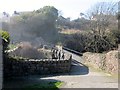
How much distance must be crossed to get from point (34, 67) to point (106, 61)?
457cm

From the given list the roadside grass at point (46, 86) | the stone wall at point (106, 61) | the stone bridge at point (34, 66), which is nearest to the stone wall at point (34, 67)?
the stone bridge at point (34, 66)

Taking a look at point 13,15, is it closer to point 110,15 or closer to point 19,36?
point 19,36

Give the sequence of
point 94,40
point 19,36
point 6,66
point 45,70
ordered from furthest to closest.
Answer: point 19,36 < point 94,40 < point 45,70 < point 6,66

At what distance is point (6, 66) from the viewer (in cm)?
1598

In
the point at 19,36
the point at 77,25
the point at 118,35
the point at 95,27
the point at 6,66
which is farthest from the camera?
the point at 77,25

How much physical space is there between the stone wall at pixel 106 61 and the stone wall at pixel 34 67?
2.37 metres

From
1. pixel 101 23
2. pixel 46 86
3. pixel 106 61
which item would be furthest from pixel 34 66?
pixel 101 23

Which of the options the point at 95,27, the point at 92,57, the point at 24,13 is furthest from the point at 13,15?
the point at 92,57

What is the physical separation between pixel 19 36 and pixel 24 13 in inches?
172

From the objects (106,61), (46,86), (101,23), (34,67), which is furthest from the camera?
(101,23)

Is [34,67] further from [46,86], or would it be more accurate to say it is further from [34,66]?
[46,86]

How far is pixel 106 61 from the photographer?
60.6 feet

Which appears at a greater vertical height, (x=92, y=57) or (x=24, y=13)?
(x=24, y=13)

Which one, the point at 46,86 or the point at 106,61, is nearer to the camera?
the point at 46,86
